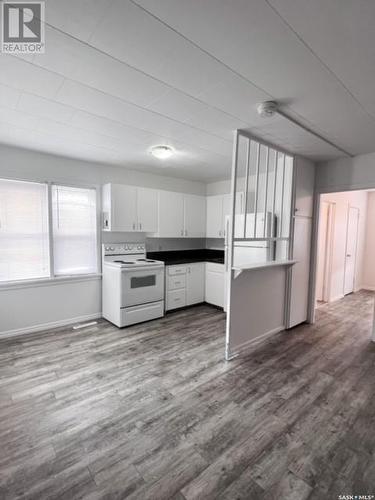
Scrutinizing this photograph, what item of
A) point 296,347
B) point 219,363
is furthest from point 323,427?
point 296,347

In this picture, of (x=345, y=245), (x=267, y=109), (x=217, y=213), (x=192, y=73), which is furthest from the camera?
(x=345, y=245)

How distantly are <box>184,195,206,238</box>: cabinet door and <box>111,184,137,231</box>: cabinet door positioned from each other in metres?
1.14

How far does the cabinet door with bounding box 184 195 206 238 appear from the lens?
4883 mm

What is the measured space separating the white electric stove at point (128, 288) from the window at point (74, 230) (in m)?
0.28

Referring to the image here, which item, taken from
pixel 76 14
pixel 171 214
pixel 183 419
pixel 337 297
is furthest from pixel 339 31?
pixel 337 297

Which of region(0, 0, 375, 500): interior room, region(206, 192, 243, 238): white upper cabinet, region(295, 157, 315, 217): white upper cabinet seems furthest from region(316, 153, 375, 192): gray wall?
region(206, 192, 243, 238): white upper cabinet

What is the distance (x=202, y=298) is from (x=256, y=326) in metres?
1.79

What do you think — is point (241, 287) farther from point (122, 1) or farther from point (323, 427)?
point (122, 1)

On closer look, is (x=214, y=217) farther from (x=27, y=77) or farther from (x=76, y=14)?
(x=76, y=14)

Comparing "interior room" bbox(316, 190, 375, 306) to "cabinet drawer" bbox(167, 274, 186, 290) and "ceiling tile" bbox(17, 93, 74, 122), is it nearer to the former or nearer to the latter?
"cabinet drawer" bbox(167, 274, 186, 290)

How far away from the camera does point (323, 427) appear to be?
188 centimetres

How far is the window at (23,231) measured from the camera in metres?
3.26

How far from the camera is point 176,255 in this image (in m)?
5.16

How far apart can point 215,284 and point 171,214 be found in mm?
1562
